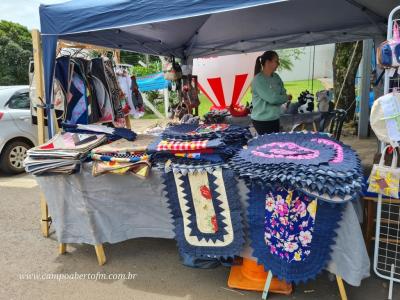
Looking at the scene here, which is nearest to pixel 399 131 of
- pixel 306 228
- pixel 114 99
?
pixel 306 228

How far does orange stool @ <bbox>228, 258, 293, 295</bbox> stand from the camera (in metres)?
2.41

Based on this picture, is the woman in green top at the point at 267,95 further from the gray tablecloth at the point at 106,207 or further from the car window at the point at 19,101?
the car window at the point at 19,101

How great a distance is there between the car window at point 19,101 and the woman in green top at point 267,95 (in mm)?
4312

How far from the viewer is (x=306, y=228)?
6.92 ft

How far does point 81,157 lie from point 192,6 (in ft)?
4.77

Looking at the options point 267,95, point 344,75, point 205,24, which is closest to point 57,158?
point 267,95

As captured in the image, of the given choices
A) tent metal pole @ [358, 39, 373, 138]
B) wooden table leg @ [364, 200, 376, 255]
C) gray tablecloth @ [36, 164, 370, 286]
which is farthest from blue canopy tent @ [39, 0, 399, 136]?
tent metal pole @ [358, 39, 373, 138]

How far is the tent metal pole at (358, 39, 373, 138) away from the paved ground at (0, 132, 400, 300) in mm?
5801

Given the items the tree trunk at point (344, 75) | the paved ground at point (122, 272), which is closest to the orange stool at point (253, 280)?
the paved ground at point (122, 272)

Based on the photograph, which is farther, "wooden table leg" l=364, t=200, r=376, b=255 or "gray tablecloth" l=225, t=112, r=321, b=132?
"gray tablecloth" l=225, t=112, r=321, b=132

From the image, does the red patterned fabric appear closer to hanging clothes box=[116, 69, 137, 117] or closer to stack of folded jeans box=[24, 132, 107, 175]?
stack of folded jeans box=[24, 132, 107, 175]

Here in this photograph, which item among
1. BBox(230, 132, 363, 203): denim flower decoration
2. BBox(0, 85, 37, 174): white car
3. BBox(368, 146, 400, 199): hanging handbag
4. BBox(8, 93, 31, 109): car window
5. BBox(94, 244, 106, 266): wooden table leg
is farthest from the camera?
BBox(8, 93, 31, 109): car window

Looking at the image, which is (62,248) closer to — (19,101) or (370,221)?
(370,221)

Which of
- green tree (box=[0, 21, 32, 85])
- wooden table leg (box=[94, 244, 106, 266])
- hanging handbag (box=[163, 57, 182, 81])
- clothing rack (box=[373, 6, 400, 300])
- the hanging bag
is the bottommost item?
wooden table leg (box=[94, 244, 106, 266])
